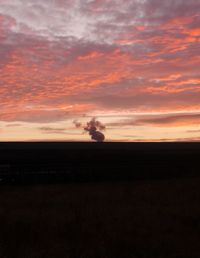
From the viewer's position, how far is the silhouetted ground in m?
10.5

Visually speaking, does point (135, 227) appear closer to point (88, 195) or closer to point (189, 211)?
point (189, 211)

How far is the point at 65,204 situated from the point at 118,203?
2801 millimetres

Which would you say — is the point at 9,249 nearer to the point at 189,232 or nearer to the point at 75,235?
the point at 75,235

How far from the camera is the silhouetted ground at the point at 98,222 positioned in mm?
10523

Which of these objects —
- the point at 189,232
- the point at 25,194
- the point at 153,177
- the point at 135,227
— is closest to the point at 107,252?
the point at 135,227

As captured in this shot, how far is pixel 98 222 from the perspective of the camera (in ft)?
44.1

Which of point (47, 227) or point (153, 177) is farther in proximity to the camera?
point (153, 177)

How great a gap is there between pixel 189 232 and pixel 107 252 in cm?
408

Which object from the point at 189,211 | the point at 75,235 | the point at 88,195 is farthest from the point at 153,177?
the point at 75,235

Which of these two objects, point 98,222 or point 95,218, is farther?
point 95,218

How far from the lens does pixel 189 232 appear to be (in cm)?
1269

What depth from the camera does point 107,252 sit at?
10273mm

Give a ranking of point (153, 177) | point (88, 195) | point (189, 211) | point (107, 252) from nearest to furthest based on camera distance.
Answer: point (107, 252)
point (189, 211)
point (88, 195)
point (153, 177)

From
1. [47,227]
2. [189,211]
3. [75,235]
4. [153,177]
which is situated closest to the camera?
[75,235]
